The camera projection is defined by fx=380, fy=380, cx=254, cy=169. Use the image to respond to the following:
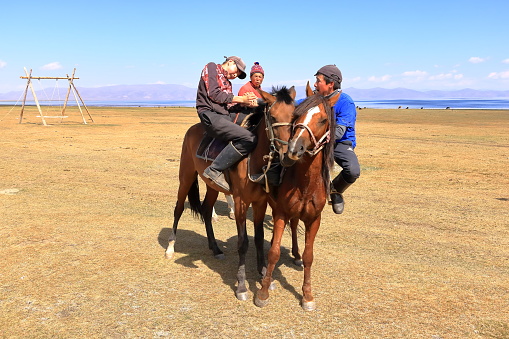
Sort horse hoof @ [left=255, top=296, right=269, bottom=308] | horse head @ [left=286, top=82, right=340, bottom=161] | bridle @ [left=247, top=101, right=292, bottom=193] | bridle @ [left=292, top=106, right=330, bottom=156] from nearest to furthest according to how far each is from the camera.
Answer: horse head @ [left=286, top=82, right=340, bottom=161], bridle @ [left=292, top=106, right=330, bottom=156], bridle @ [left=247, top=101, right=292, bottom=193], horse hoof @ [left=255, top=296, right=269, bottom=308]

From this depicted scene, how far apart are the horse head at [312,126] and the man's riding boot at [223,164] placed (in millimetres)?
1269

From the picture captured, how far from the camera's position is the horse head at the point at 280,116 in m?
4.21

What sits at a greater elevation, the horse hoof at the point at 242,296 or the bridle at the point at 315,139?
the bridle at the point at 315,139

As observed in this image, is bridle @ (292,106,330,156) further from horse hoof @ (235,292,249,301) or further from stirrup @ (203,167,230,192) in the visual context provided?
horse hoof @ (235,292,249,301)

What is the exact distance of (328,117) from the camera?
4.34m

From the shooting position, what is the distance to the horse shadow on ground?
5641mm

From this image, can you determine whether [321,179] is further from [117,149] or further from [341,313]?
[117,149]

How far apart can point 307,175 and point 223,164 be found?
1335 millimetres

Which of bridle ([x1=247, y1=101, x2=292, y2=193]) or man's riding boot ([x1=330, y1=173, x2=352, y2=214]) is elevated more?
bridle ([x1=247, y1=101, x2=292, y2=193])

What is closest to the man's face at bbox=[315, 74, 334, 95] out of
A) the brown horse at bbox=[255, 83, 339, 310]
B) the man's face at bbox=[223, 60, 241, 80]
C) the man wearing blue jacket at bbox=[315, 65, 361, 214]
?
the man wearing blue jacket at bbox=[315, 65, 361, 214]

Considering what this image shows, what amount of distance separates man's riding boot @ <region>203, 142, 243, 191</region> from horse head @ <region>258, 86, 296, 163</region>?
866 mm

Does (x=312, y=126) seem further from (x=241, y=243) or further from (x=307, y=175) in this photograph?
(x=241, y=243)

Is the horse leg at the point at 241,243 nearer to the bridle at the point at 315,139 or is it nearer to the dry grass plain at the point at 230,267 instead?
the dry grass plain at the point at 230,267

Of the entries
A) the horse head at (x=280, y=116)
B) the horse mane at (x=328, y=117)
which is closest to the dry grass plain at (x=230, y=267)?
the horse mane at (x=328, y=117)
